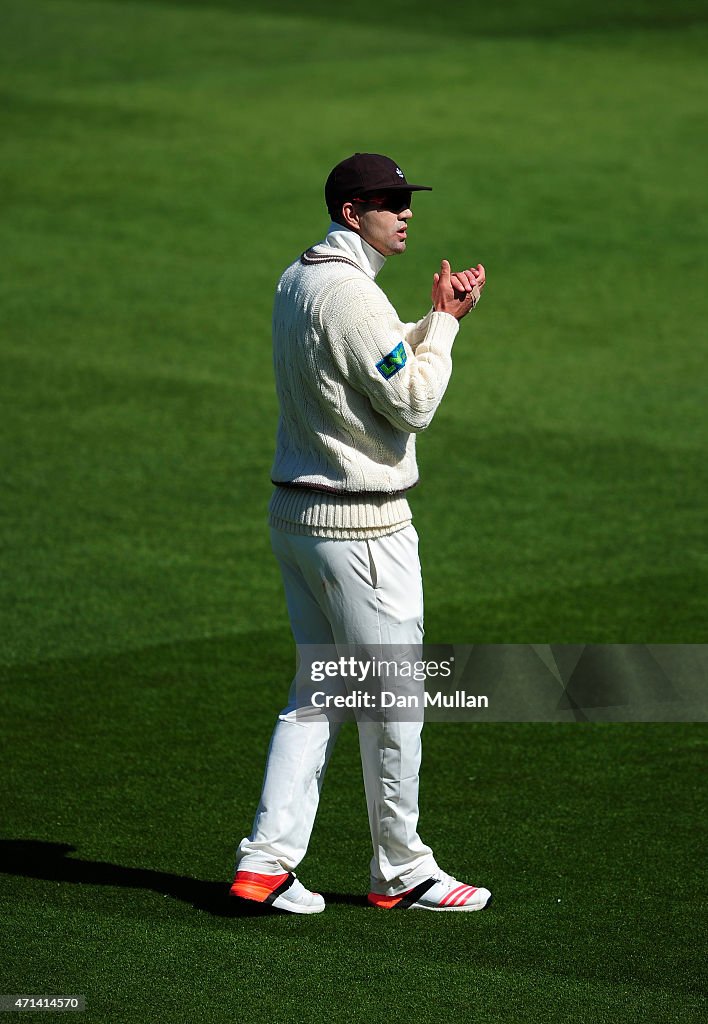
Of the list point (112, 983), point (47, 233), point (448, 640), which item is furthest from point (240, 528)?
point (47, 233)

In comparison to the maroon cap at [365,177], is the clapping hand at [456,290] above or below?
below

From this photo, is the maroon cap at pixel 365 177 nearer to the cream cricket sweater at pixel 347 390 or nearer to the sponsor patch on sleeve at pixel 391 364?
the cream cricket sweater at pixel 347 390

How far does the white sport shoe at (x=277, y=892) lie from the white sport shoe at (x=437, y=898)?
0.21m

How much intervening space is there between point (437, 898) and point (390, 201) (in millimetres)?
2005

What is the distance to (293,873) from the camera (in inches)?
193

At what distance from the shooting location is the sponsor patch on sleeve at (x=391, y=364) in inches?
178

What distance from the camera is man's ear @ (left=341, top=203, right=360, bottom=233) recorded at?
4754 millimetres

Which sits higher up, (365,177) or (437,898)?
(365,177)

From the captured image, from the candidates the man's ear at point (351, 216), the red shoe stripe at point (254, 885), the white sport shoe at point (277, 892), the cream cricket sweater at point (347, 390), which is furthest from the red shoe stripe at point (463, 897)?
the man's ear at point (351, 216)

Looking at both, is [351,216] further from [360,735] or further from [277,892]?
[277,892]

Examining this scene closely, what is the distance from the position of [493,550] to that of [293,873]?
3.95 m

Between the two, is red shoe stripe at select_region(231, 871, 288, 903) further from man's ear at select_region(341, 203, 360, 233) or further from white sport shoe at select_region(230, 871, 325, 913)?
man's ear at select_region(341, 203, 360, 233)

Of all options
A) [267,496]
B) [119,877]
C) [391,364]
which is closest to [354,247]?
[391,364]

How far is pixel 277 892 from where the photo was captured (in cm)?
473
